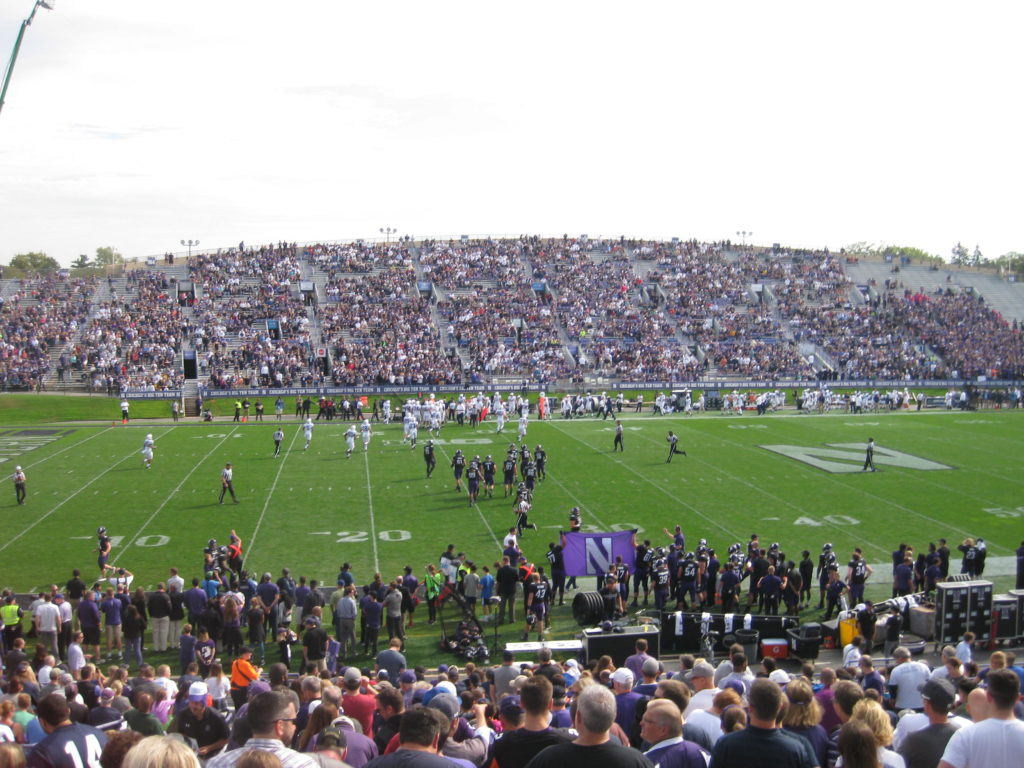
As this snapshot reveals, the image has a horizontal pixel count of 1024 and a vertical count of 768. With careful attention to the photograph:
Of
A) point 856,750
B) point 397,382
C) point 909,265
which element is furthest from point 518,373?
point 856,750

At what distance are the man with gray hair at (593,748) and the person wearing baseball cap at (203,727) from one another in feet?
12.2

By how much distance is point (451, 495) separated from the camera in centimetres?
2531

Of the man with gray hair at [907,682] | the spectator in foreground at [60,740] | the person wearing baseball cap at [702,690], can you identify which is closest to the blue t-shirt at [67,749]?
the spectator in foreground at [60,740]

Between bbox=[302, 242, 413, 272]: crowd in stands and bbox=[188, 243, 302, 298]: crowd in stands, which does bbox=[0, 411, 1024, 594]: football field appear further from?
bbox=[302, 242, 413, 272]: crowd in stands

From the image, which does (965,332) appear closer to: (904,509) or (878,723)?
(904,509)

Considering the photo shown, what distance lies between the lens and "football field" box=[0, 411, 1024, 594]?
20141mm

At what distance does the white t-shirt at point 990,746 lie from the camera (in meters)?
5.04

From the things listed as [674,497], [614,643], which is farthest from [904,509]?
[614,643]

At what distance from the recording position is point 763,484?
26688mm

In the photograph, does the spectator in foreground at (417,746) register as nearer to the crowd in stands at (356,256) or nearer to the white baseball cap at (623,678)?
the white baseball cap at (623,678)

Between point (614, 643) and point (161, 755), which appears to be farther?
point (614, 643)

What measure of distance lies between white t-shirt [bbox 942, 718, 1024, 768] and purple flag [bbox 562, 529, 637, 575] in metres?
12.0

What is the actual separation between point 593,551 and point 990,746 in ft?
39.8

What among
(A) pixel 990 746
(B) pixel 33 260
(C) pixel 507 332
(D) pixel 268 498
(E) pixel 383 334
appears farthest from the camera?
(B) pixel 33 260
